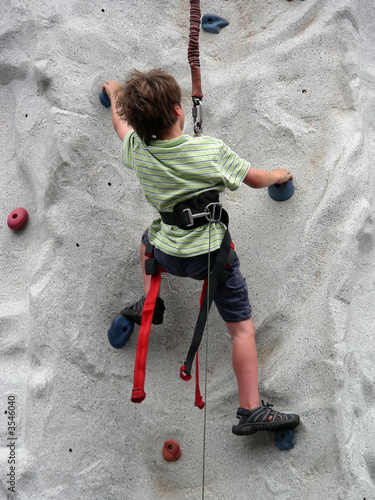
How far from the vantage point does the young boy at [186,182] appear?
5.87 feet

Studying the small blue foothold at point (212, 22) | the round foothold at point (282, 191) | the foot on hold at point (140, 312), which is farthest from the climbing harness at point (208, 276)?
the small blue foothold at point (212, 22)

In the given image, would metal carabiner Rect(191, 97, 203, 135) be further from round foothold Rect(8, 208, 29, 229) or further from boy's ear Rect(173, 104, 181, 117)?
round foothold Rect(8, 208, 29, 229)

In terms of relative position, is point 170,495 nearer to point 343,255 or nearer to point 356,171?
point 343,255

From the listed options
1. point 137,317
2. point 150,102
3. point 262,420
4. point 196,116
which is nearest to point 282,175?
point 196,116

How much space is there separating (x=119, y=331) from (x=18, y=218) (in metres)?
0.68

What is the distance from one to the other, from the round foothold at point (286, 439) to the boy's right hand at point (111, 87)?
60.3 inches

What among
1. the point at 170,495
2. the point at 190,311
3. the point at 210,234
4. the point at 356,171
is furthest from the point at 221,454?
the point at 356,171

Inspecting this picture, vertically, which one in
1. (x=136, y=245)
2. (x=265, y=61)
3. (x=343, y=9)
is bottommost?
(x=136, y=245)

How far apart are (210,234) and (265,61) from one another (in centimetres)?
114

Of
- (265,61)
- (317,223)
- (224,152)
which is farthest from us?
(265,61)

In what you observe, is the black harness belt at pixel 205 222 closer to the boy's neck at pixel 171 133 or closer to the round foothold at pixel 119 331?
the boy's neck at pixel 171 133

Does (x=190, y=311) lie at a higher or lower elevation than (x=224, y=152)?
lower

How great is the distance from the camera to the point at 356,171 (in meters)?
2.29

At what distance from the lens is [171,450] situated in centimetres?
214
